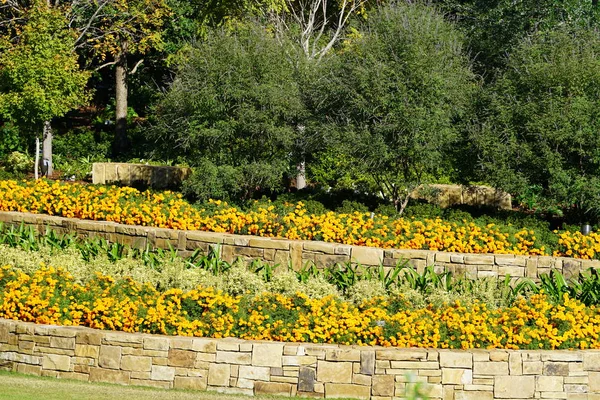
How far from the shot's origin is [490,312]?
9.52 meters

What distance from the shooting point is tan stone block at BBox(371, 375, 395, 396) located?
846cm

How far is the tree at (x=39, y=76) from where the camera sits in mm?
15750

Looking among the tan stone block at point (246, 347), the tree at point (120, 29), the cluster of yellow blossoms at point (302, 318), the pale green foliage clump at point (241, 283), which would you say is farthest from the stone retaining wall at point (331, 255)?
the tree at point (120, 29)

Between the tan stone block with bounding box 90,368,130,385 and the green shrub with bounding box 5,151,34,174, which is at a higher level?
the green shrub with bounding box 5,151,34,174

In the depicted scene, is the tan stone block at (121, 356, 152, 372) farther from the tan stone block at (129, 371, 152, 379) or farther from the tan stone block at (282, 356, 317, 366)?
the tan stone block at (282, 356, 317, 366)

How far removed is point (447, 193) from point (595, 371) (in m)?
7.60

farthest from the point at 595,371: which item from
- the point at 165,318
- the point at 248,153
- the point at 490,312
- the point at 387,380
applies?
the point at 248,153

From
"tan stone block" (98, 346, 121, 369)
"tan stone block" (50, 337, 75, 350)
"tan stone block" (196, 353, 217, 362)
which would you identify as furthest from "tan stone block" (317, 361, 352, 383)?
"tan stone block" (50, 337, 75, 350)

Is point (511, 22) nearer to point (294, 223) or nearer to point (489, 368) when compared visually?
point (294, 223)

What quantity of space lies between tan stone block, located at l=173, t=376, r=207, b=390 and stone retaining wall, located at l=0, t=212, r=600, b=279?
330 centimetres

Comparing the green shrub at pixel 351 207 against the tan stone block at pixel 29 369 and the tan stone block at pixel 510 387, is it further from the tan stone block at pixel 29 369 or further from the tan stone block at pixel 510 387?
the tan stone block at pixel 29 369

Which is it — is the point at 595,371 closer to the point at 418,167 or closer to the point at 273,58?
the point at 418,167

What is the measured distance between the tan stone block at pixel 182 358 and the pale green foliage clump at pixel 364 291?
2.17 metres

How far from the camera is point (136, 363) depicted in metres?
8.60
